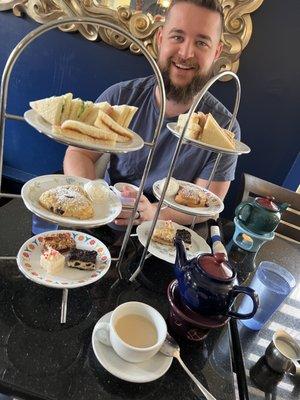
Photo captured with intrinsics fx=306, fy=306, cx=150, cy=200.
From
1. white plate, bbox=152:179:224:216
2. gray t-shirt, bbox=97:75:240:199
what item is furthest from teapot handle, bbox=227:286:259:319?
gray t-shirt, bbox=97:75:240:199

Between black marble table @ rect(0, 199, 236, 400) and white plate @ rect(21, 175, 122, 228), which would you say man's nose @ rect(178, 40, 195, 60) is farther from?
black marble table @ rect(0, 199, 236, 400)

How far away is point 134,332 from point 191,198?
0.37 metres

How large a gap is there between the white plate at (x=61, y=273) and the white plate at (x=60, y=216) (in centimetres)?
12

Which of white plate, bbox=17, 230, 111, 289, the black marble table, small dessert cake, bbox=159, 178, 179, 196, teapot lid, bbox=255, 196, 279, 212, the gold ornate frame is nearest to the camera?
the black marble table

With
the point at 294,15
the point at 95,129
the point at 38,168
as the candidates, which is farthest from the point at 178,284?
the point at 38,168

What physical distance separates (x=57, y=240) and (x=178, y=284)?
29 cm

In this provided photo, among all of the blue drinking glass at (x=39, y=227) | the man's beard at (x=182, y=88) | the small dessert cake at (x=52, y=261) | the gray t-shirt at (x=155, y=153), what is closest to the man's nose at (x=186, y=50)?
the man's beard at (x=182, y=88)

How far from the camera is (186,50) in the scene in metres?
1.32

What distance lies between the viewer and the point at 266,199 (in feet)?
3.18

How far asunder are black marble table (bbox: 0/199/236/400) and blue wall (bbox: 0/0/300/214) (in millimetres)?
1383

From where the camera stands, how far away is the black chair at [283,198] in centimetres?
149

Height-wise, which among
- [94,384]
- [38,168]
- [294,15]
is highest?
[294,15]

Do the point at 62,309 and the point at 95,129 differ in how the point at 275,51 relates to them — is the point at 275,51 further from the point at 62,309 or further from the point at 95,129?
the point at 62,309

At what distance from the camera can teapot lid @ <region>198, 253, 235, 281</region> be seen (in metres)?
0.57
